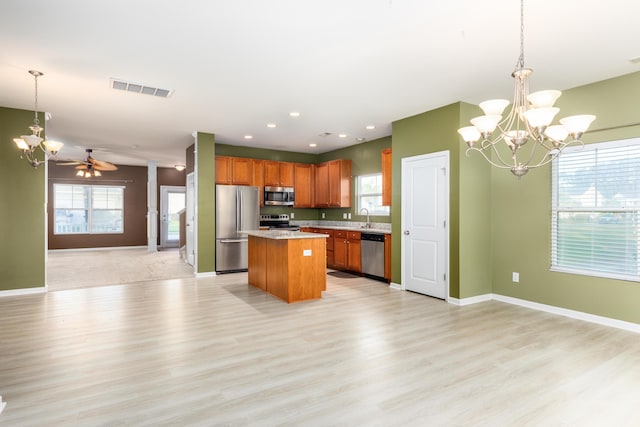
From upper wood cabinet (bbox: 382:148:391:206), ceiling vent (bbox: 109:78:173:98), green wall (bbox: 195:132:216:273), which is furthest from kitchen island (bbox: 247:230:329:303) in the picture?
ceiling vent (bbox: 109:78:173:98)

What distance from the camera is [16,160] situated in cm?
507

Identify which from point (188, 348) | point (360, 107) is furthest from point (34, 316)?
point (360, 107)

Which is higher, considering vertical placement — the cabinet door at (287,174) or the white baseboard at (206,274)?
the cabinet door at (287,174)

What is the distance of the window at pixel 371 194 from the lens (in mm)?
7203

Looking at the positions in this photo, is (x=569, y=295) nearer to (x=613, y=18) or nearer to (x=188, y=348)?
(x=613, y=18)

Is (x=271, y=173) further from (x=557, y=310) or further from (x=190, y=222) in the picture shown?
(x=557, y=310)

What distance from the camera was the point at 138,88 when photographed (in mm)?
A: 4188

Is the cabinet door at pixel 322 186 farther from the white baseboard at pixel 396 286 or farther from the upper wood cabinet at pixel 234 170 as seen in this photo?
the white baseboard at pixel 396 286

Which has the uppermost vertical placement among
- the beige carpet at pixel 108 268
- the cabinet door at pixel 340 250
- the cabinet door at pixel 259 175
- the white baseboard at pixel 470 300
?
the cabinet door at pixel 259 175

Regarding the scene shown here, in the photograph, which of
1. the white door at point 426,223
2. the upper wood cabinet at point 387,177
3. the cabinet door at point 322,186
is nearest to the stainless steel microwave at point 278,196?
the cabinet door at point 322,186

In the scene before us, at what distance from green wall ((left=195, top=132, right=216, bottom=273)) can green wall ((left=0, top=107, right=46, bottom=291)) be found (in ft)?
7.66

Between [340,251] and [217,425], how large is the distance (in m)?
5.19

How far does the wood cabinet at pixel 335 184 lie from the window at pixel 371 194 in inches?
11.3

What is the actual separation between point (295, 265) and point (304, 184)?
3781mm
